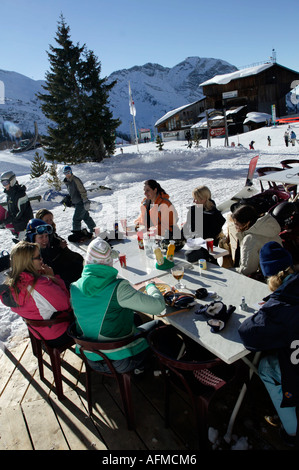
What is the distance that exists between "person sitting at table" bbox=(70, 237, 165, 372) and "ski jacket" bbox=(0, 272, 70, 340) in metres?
0.46

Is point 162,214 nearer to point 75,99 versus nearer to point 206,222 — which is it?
point 206,222

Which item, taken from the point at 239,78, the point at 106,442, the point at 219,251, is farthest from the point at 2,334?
the point at 239,78

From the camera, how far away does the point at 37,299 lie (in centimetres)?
268

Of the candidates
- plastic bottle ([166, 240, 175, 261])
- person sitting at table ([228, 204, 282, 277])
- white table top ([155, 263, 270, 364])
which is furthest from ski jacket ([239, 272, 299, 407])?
plastic bottle ([166, 240, 175, 261])

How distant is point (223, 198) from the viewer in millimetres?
10008

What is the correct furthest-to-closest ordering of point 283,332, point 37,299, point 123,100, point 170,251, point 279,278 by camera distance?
point 123,100 < point 170,251 < point 37,299 < point 279,278 < point 283,332

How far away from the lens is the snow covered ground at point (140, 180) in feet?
30.0

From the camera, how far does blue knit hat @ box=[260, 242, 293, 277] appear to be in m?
2.31

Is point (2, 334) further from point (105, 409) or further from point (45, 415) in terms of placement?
point (105, 409)

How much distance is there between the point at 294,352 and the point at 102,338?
1362 millimetres

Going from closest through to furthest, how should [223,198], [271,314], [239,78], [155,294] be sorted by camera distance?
[271,314]
[155,294]
[223,198]
[239,78]

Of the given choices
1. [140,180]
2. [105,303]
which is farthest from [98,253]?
[140,180]

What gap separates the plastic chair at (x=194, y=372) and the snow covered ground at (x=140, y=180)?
2.36m

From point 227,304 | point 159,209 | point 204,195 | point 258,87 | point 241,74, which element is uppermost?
point 241,74
